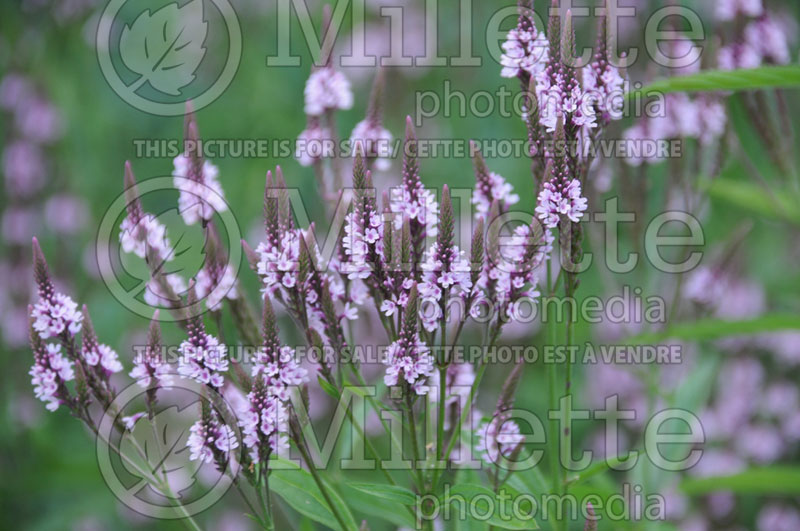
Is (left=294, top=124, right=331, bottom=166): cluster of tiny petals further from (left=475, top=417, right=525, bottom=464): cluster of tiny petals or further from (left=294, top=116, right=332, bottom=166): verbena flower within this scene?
(left=475, top=417, right=525, bottom=464): cluster of tiny petals

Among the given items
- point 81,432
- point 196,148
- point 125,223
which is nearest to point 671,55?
point 196,148

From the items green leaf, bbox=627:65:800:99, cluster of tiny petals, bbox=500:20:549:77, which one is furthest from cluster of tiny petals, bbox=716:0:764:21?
cluster of tiny petals, bbox=500:20:549:77

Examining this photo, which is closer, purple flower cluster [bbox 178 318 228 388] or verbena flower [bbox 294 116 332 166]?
purple flower cluster [bbox 178 318 228 388]

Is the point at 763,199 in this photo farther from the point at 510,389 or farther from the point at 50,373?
the point at 50,373

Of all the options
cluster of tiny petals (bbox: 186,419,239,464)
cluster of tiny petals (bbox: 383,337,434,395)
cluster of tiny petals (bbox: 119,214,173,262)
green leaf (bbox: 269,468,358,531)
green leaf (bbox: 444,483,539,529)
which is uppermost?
cluster of tiny petals (bbox: 119,214,173,262)

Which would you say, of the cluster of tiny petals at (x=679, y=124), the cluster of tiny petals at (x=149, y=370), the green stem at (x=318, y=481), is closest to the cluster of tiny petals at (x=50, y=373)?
the cluster of tiny petals at (x=149, y=370)

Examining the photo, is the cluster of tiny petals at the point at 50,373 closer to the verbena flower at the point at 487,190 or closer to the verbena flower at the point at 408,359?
the verbena flower at the point at 408,359

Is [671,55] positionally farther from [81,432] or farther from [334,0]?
[81,432]
